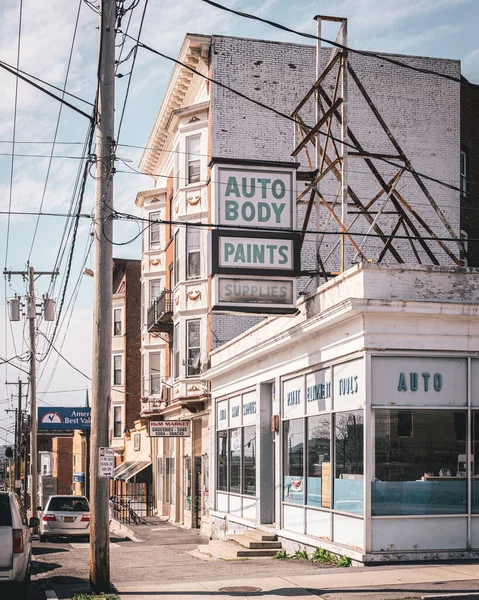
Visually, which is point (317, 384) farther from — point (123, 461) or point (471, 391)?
point (123, 461)

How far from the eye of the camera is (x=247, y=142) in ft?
105

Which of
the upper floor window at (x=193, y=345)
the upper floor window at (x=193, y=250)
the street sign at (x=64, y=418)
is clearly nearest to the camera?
the upper floor window at (x=193, y=250)

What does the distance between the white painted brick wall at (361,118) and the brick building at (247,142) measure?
4 cm

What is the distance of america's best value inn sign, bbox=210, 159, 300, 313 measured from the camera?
57.6 feet

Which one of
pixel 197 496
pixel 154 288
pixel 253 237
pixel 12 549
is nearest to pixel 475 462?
pixel 253 237

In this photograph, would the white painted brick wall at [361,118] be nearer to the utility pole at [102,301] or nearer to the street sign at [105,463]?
the utility pole at [102,301]

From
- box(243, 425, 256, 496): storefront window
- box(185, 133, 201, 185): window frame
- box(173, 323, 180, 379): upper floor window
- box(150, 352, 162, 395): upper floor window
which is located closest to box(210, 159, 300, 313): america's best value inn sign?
box(243, 425, 256, 496): storefront window

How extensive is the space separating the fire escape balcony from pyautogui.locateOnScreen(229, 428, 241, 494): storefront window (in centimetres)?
1125

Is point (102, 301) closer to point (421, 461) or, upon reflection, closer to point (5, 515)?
point (5, 515)

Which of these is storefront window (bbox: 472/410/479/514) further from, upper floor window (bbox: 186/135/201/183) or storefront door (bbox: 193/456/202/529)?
upper floor window (bbox: 186/135/201/183)

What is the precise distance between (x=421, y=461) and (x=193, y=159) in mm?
19980

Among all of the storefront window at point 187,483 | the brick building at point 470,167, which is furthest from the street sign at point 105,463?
the brick building at point 470,167

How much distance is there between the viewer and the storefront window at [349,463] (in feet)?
51.8

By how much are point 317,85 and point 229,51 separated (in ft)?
38.4
